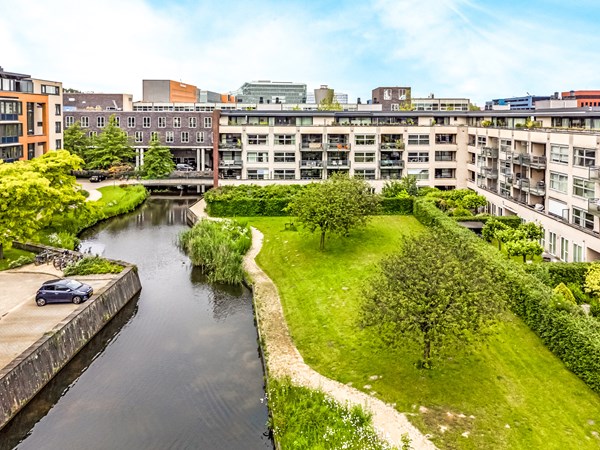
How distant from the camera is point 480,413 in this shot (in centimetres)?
2336

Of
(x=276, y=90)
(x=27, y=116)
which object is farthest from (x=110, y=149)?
(x=276, y=90)

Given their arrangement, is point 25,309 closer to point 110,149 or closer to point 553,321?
point 553,321

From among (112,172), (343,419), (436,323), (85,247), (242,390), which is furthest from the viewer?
(112,172)

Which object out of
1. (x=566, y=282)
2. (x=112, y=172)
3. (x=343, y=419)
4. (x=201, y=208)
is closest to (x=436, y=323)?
(x=343, y=419)

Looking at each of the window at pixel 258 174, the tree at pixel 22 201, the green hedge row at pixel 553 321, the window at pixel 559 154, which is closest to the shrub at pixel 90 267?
the tree at pixel 22 201

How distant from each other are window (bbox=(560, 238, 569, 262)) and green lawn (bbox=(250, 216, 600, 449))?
14203mm

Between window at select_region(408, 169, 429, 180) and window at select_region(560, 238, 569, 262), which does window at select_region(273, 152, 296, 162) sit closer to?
window at select_region(408, 169, 429, 180)

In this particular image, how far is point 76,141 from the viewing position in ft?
324

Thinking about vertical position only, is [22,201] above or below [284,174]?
below

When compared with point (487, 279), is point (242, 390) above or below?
below

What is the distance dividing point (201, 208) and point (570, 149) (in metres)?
42.9

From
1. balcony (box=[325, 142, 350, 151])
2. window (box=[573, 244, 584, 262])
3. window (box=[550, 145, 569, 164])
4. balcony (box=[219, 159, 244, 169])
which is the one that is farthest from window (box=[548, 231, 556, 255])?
balcony (box=[219, 159, 244, 169])

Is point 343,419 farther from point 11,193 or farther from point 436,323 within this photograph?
point 11,193

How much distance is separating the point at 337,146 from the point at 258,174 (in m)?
11.3
